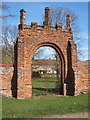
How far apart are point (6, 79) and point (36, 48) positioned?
10.5ft

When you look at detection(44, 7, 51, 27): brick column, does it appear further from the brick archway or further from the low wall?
the low wall

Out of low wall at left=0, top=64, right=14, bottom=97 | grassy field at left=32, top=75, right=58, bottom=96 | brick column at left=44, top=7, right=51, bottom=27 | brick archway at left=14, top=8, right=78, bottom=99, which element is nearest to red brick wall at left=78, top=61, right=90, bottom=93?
brick archway at left=14, top=8, right=78, bottom=99

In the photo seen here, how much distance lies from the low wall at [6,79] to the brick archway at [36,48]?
44cm

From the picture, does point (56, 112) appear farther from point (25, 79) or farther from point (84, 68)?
point (84, 68)

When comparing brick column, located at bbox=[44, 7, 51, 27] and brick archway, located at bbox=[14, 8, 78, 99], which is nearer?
brick archway, located at bbox=[14, 8, 78, 99]

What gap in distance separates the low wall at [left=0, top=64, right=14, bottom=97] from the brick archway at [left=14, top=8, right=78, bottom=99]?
17.3 inches

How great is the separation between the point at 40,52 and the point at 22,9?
17.2 m

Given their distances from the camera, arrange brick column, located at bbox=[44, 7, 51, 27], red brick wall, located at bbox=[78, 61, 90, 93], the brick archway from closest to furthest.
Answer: the brick archway < brick column, located at bbox=[44, 7, 51, 27] < red brick wall, located at bbox=[78, 61, 90, 93]

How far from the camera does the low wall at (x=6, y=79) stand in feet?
40.7

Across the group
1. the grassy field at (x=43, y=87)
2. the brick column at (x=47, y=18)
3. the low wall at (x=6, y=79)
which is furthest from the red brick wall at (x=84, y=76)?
the low wall at (x=6, y=79)

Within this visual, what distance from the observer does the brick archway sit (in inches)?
488

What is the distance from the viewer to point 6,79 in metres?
12.5

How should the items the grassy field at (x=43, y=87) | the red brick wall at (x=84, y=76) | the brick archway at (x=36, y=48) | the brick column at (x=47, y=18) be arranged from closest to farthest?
the brick archway at (x=36, y=48) < the brick column at (x=47, y=18) < the red brick wall at (x=84, y=76) < the grassy field at (x=43, y=87)

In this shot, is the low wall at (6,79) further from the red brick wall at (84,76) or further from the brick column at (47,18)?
the red brick wall at (84,76)
